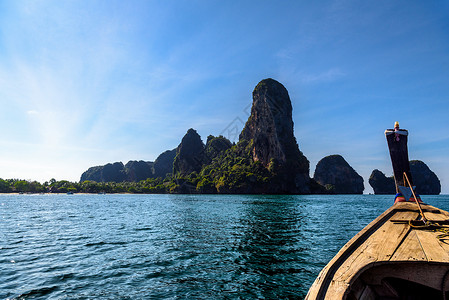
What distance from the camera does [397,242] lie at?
16.9 feet

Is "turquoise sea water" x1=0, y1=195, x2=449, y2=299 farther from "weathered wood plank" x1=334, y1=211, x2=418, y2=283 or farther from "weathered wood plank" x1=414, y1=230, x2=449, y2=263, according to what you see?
"weathered wood plank" x1=414, y1=230, x2=449, y2=263

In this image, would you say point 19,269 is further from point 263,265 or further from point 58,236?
point 263,265

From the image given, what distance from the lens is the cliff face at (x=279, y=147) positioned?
166m

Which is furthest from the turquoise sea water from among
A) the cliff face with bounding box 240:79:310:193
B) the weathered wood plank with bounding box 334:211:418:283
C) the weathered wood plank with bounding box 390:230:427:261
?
the cliff face with bounding box 240:79:310:193

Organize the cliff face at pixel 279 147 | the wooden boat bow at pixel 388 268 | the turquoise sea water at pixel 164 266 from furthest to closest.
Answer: the cliff face at pixel 279 147 < the turquoise sea water at pixel 164 266 < the wooden boat bow at pixel 388 268

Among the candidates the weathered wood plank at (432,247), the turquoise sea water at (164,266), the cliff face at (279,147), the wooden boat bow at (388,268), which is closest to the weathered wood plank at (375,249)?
the wooden boat bow at (388,268)

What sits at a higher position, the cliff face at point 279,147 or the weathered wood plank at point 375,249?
the cliff face at point 279,147

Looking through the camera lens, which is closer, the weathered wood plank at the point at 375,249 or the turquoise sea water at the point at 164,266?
the weathered wood plank at the point at 375,249

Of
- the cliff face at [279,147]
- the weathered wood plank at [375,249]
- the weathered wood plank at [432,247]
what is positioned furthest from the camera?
the cliff face at [279,147]

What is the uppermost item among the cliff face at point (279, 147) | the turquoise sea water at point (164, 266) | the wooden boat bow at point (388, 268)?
the cliff face at point (279, 147)

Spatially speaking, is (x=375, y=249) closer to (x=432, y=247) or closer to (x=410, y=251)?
(x=410, y=251)

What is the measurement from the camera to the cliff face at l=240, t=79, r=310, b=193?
546 feet

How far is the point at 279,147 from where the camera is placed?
17262cm

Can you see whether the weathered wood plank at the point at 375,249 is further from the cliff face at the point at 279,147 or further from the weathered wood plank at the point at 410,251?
the cliff face at the point at 279,147
